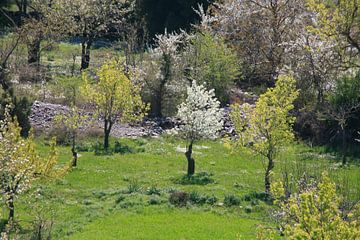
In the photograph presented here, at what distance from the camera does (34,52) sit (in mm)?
47688

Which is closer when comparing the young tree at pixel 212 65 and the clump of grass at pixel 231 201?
the clump of grass at pixel 231 201

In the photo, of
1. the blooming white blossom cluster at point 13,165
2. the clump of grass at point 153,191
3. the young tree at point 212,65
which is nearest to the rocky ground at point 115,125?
the young tree at point 212,65

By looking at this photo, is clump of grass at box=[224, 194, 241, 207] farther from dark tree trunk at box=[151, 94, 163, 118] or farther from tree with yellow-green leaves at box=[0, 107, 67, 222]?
dark tree trunk at box=[151, 94, 163, 118]

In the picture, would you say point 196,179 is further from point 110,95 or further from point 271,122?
point 110,95

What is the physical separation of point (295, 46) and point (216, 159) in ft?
44.7

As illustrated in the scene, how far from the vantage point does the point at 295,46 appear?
41.3m

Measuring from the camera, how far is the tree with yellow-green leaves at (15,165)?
1730 centimetres

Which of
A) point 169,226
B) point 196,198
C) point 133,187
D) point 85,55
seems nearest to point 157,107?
point 85,55

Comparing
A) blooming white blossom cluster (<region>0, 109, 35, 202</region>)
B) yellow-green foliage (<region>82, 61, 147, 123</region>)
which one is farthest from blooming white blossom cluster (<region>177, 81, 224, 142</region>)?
blooming white blossom cluster (<region>0, 109, 35, 202</region>)

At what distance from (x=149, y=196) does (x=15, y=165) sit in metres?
6.61

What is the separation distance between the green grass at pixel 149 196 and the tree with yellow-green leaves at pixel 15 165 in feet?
2.46

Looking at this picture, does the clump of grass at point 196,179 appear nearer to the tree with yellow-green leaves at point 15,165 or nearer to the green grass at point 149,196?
the green grass at point 149,196

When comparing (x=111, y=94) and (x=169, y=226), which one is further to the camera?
(x=111, y=94)

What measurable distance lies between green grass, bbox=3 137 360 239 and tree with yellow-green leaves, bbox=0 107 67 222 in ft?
2.46
